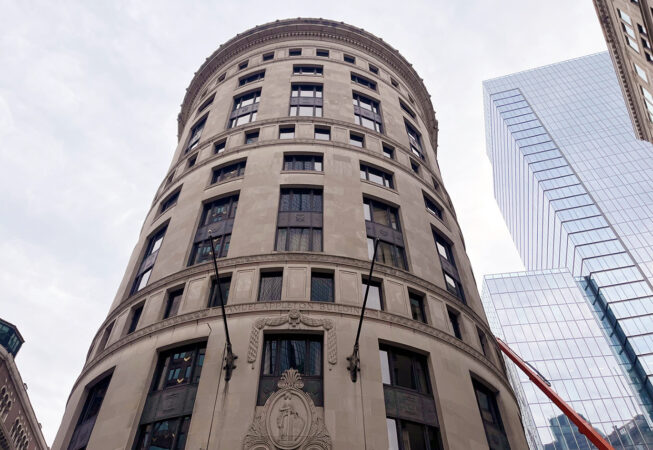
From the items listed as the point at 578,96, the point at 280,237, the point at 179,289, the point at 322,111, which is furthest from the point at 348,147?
the point at 578,96

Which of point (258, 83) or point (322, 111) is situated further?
point (258, 83)

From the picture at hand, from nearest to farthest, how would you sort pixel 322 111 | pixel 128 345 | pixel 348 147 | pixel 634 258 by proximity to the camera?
pixel 128 345 → pixel 348 147 → pixel 322 111 → pixel 634 258

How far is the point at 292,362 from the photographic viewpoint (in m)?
20.3

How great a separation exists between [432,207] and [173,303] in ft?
67.3

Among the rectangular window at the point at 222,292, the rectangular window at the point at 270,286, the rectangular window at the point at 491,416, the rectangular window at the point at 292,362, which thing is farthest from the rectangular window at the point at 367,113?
the rectangular window at the point at 491,416

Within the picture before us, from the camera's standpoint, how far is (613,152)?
397 ft

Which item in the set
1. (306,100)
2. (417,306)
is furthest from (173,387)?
(306,100)

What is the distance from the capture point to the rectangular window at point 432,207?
34278mm

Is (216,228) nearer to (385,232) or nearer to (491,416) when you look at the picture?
(385,232)

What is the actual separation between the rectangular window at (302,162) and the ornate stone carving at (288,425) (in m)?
16.4

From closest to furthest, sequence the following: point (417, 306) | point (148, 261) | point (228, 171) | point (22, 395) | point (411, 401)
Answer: point (411, 401) → point (417, 306) → point (148, 261) → point (228, 171) → point (22, 395)

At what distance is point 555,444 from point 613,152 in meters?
80.0

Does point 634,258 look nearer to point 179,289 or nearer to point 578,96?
point 578,96

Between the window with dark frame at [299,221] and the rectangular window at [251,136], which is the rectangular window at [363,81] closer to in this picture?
the rectangular window at [251,136]
